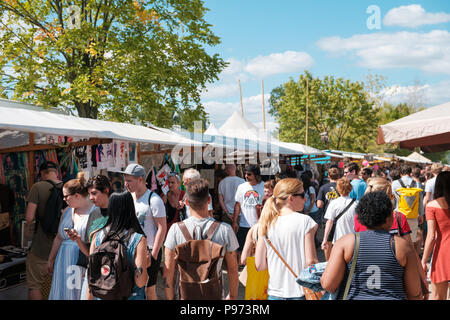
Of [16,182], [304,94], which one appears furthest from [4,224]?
[304,94]

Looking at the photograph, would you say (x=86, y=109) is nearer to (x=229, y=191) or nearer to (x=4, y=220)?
(x=229, y=191)

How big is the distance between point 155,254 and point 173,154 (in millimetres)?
4098

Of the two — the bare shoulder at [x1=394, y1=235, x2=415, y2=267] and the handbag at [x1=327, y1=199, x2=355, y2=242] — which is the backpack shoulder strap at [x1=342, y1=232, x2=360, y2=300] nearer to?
the bare shoulder at [x1=394, y1=235, x2=415, y2=267]

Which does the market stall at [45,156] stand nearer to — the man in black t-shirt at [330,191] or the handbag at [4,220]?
the handbag at [4,220]

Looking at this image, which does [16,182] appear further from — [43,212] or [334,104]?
[334,104]

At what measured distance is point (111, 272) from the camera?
2602 millimetres

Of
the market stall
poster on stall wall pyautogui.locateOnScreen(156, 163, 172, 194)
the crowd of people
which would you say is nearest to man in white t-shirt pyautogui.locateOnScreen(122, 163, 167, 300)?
the crowd of people

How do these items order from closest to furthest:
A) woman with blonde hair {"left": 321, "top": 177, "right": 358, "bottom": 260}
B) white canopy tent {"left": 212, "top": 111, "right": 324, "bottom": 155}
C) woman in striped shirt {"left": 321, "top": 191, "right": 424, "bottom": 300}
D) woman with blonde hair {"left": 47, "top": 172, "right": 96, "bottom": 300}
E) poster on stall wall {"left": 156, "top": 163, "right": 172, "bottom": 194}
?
woman in striped shirt {"left": 321, "top": 191, "right": 424, "bottom": 300}
woman with blonde hair {"left": 47, "top": 172, "right": 96, "bottom": 300}
woman with blonde hair {"left": 321, "top": 177, "right": 358, "bottom": 260}
poster on stall wall {"left": 156, "top": 163, "right": 172, "bottom": 194}
white canopy tent {"left": 212, "top": 111, "right": 324, "bottom": 155}

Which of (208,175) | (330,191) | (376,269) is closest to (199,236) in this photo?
(376,269)

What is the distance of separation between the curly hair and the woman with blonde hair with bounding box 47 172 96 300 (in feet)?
8.26

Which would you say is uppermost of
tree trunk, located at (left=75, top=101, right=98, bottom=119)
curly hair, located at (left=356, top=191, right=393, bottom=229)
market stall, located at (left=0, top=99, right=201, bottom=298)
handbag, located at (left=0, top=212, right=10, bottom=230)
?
tree trunk, located at (left=75, top=101, right=98, bottom=119)

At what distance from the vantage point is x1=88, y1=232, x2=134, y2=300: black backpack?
2.59 meters

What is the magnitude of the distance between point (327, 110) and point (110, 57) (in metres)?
21.7

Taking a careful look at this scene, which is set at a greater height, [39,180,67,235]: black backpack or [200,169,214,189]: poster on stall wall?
[200,169,214,189]: poster on stall wall
